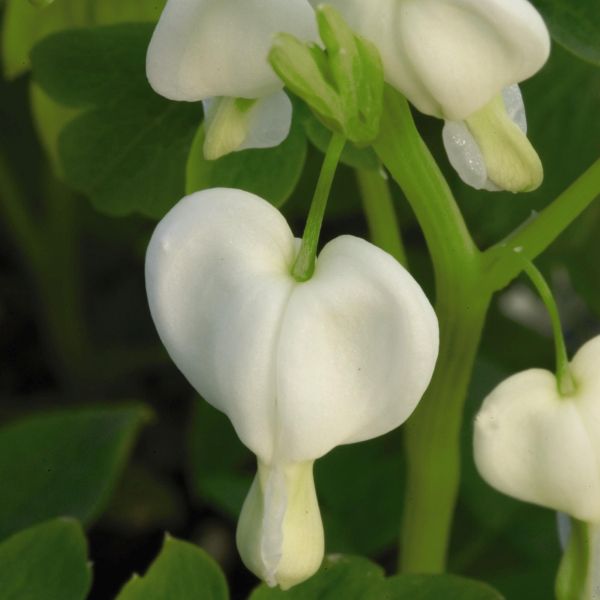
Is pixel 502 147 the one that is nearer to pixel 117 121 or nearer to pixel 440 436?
pixel 440 436

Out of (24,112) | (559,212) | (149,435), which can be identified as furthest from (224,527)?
(559,212)

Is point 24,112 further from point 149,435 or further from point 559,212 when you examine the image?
point 559,212

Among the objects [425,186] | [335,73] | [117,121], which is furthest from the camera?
[117,121]

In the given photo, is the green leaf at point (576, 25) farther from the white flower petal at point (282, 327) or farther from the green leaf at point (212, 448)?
the green leaf at point (212, 448)

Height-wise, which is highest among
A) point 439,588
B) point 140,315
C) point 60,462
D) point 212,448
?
point 439,588

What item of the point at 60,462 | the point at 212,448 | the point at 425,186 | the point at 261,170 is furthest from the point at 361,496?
the point at 425,186

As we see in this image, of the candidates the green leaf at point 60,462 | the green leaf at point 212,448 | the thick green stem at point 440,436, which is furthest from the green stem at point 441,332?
the green leaf at point 212,448
